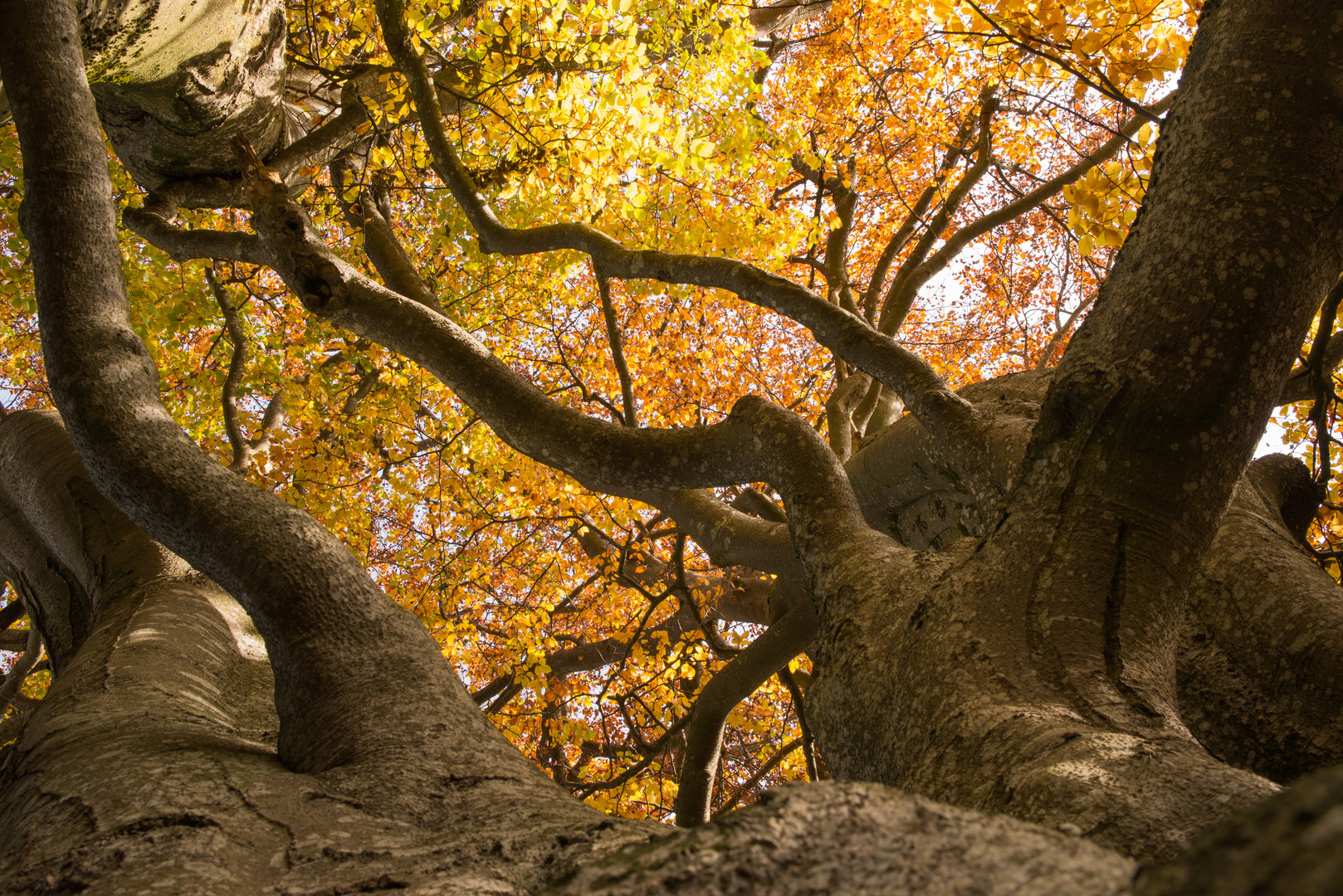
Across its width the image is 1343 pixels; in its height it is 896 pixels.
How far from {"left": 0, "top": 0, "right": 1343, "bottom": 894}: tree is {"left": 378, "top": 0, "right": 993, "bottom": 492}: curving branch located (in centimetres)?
2

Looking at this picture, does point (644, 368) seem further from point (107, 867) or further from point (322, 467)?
point (107, 867)

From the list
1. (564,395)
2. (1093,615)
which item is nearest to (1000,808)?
(1093,615)

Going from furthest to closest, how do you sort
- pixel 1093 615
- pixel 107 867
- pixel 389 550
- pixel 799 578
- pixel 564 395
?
pixel 389 550
pixel 564 395
pixel 799 578
pixel 1093 615
pixel 107 867

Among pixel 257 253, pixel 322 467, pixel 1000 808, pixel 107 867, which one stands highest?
pixel 322 467

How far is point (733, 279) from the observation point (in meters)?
3.07

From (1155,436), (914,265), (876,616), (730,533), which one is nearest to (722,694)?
(730,533)

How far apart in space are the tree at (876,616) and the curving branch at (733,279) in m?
0.02

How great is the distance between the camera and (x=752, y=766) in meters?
8.67

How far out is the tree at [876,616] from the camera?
3.10 ft

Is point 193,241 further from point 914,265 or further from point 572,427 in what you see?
point 914,265

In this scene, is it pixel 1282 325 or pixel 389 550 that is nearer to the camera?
pixel 1282 325

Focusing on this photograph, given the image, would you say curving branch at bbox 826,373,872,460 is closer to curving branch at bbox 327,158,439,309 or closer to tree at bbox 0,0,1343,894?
tree at bbox 0,0,1343,894

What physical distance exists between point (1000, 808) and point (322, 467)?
22.6ft

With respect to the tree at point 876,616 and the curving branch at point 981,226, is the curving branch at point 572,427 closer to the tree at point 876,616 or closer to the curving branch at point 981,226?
the tree at point 876,616
